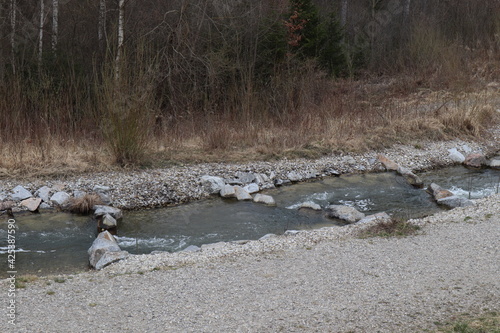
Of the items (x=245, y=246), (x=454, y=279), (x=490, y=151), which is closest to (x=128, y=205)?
(x=245, y=246)

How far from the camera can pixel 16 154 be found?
8.59 meters

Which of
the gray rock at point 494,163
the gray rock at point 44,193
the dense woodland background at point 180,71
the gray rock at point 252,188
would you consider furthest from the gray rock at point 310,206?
the gray rock at point 494,163

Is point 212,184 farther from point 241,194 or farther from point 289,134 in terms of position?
point 289,134

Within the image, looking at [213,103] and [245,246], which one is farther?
[213,103]

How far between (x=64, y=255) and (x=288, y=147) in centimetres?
554

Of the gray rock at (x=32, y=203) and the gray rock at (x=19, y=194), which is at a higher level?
the gray rock at (x=19, y=194)

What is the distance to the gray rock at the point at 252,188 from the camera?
8.88 m

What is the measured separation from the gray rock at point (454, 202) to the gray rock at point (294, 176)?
95.0 inches

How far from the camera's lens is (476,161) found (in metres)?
11.0

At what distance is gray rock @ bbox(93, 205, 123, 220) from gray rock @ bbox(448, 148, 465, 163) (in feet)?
23.5

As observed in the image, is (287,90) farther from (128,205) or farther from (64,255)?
(64,255)

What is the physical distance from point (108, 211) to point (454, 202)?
5.09 meters

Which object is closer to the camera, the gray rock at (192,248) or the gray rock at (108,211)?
the gray rock at (192,248)

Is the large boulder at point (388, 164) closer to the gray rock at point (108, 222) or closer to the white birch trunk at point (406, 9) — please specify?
the gray rock at point (108, 222)
